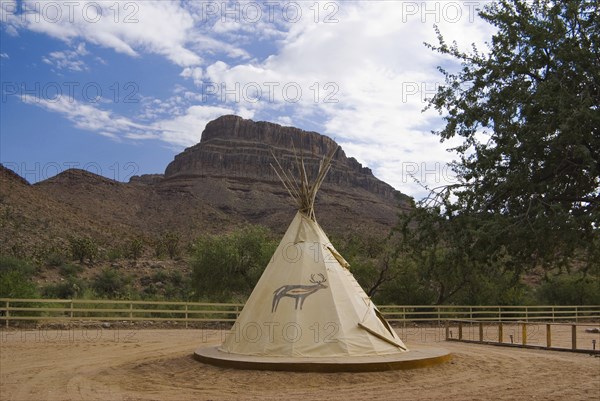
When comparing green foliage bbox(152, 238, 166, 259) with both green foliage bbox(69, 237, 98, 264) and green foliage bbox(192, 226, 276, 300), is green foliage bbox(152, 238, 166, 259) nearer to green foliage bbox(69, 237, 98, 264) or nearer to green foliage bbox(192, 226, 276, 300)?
green foliage bbox(69, 237, 98, 264)

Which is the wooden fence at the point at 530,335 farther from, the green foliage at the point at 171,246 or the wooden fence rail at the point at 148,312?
the green foliage at the point at 171,246

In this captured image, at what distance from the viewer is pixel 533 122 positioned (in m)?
6.43

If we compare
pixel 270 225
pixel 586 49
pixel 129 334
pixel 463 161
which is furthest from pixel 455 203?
pixel 270 225

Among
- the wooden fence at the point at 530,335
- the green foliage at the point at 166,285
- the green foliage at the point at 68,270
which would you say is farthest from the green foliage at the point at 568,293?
the green foliage at the point at 68,270

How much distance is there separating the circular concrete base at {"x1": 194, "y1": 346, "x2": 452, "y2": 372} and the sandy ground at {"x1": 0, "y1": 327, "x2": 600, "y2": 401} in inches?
5.3

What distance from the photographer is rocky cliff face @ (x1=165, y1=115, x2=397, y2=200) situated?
3246 inches

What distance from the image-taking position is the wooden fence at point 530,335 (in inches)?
596

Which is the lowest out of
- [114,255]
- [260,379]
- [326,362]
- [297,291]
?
[260,379]

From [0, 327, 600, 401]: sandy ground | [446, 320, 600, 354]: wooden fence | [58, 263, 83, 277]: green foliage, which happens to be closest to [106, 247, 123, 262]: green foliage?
[58, 263, 83, 277]: green foliage

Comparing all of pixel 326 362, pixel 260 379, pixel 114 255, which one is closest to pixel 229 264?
pixel 326 362

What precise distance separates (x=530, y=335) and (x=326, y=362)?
13464 millimetres

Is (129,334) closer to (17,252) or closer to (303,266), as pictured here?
(303,266)

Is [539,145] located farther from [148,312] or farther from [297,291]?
[148,312]

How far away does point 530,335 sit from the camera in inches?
812
